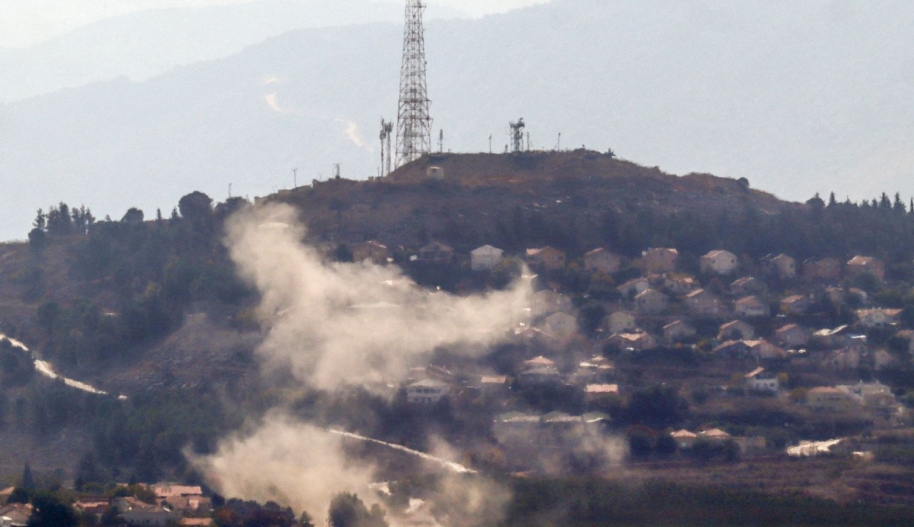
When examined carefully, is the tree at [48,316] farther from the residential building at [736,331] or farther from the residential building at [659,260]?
the residential building at [736,331]

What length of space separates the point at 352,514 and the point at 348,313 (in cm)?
1952

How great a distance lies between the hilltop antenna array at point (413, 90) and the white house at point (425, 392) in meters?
23.4

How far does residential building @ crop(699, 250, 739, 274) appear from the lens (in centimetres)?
7850

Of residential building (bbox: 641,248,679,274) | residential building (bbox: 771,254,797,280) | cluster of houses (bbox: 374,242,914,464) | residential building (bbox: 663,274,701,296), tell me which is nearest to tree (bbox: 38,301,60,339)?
cluster of houses (bbox: 374,242,914,464)

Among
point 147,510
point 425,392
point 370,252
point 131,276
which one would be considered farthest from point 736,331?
point 131,276

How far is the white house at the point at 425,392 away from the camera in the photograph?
63281 millimetres

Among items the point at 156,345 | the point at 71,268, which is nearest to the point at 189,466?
the point at 156,345

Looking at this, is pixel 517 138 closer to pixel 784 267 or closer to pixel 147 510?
pixel 784 267

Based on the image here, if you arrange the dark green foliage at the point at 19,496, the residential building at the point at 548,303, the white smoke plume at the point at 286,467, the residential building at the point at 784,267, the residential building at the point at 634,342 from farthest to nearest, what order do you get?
1. the residential building at the point at 784,267
2. the residential building at the point at 548,303
3. the residential building at the point at 634,342
4. the white smoke plume at the point at 286,467
5. the dark green foliage at the point at 19,496

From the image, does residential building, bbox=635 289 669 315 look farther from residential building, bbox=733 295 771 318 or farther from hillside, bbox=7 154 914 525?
residential building, bbox=733 295 771 318

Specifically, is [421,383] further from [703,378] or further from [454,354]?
[703,378]

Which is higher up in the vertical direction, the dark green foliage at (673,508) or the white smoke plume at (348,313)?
the white smoke plume at (348,313)

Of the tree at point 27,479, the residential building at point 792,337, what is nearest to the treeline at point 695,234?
the residential building at point 792,337

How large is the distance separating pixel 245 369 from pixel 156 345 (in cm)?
596
